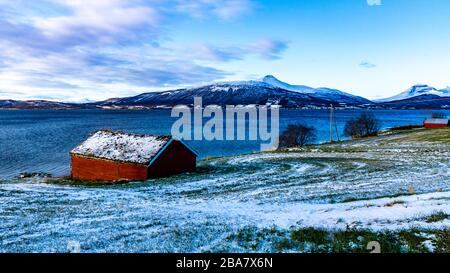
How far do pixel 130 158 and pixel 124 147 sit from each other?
10.0 feet

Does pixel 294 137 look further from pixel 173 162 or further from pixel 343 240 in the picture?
pixel 343 240

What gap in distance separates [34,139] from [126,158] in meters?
63.9

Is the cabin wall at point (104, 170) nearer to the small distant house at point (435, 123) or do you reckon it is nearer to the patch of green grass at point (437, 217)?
the patch of green grass at point (437, 217)

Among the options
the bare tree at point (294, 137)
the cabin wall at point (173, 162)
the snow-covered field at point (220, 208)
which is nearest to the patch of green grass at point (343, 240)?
the snow-covered field at point (220, 208)

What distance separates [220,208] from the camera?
57.5ft

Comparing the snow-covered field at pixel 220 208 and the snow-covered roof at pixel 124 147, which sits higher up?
the snow-covered roof at pixel 124 147

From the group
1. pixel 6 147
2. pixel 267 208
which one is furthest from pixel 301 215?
pixel 6 147

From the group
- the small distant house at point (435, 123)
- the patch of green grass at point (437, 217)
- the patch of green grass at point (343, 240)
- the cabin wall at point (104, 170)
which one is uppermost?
the small distant house at point (435, 123)

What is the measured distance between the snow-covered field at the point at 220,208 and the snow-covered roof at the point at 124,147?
7.78 metres

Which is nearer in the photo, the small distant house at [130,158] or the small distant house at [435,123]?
the small distant house at [130,158]

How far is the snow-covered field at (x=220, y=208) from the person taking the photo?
11764 millimetres

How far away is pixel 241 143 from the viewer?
269 ft

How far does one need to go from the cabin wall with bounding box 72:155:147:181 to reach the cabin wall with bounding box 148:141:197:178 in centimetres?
139

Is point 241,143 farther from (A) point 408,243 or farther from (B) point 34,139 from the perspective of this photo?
(A) point 408,243
